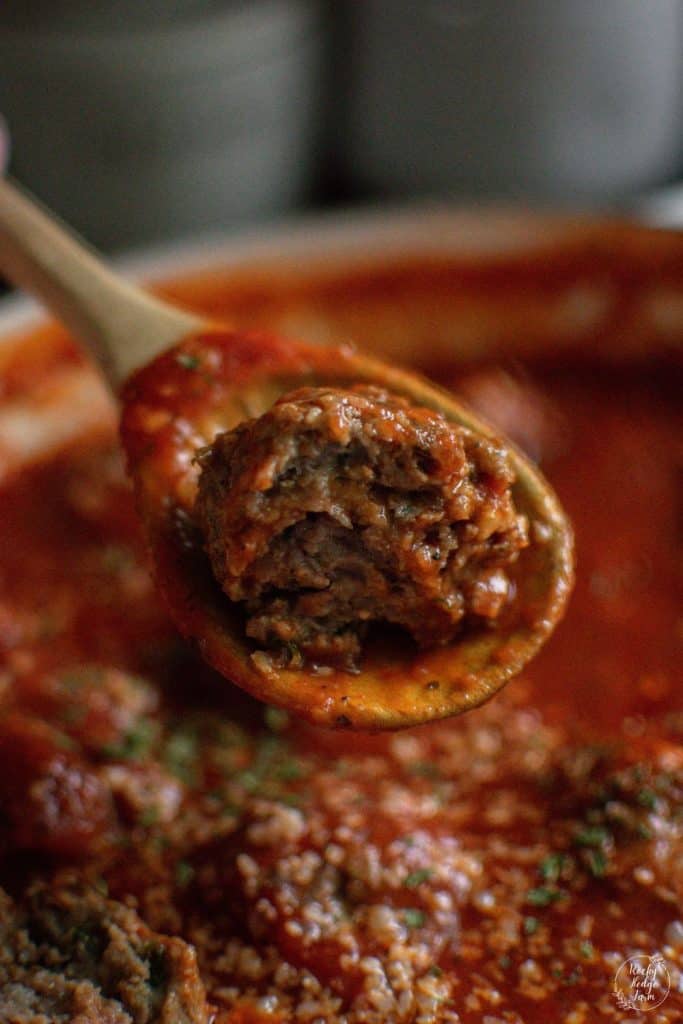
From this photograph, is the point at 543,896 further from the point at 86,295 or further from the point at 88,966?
the point at 86,295

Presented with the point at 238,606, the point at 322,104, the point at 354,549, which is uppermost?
the point at 354,549

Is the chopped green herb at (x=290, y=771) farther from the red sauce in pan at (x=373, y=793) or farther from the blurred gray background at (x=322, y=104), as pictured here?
the blurred gray background at (x=322, y=104)

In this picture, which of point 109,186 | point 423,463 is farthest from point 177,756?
point 109,186

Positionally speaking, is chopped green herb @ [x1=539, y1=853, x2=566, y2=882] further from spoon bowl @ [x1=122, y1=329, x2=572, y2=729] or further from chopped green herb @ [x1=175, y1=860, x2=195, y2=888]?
chopped green herb @ [x1=175, y1=860, x2=195, y2=888]

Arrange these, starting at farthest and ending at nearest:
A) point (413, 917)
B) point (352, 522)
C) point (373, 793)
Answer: point (373, 793) < point (413, 917) < point (352, 522)

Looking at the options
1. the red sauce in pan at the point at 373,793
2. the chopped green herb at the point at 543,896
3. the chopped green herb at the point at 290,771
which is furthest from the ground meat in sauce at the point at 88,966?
the chopped green herb at the point at 543,896

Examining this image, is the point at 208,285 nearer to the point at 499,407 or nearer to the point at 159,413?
the point at 499,407

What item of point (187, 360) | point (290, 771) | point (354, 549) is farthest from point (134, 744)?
point (354, 549)
